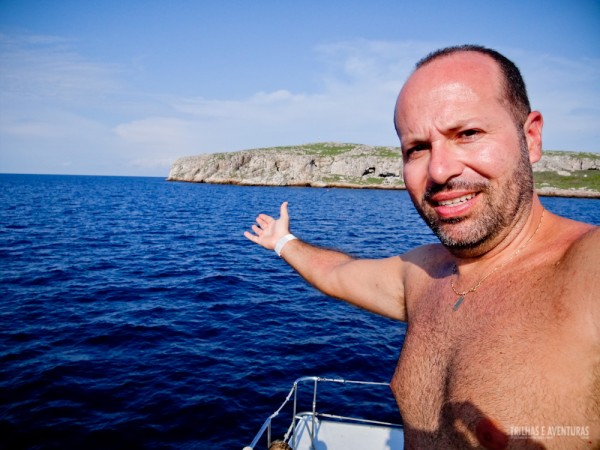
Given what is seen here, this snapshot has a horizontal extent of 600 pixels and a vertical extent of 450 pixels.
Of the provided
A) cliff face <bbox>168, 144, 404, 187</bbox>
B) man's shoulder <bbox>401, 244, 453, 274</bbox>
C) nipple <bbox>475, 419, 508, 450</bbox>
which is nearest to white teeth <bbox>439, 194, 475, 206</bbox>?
man's shoulder <bbox>401, 244, 453, 274</bbox>

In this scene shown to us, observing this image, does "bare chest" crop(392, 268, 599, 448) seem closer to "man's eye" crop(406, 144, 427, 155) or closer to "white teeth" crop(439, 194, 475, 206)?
"white teeth" crop(439, 194, 475, 206)

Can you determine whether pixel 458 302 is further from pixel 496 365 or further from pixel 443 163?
pixel 443 163

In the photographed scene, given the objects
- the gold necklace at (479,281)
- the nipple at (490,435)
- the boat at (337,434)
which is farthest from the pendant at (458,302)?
the boat at (337,434)

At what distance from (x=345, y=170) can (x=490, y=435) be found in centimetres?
11663

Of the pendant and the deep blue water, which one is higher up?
the pendant

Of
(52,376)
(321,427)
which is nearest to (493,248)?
(321,427)

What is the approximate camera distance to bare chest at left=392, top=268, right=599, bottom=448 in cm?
144

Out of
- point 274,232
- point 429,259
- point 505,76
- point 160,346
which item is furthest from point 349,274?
point 160,346

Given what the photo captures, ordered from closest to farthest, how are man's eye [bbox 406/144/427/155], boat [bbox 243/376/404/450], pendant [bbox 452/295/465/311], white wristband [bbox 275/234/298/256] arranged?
man's eye [bbox 406/144/427/155] < pendant [bbox 452/295/465/311] < white wristband [bbox 275/234/298/256] < boat [bbox 243/376/404/450]

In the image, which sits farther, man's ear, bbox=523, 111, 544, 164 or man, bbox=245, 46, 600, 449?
man's ear, bbox=523, 111, 544, 164

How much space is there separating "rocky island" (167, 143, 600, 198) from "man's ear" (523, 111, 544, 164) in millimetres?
104638

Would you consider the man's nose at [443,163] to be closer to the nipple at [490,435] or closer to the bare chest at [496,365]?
the bare chest at [496,365]

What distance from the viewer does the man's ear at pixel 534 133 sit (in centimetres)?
181

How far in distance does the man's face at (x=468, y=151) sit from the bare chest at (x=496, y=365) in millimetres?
356
